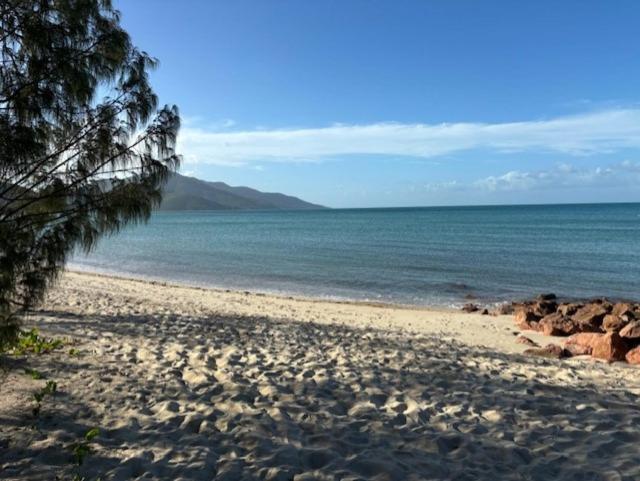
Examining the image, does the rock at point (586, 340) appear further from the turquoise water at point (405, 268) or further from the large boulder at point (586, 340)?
the turquoise water at point (405, 268)

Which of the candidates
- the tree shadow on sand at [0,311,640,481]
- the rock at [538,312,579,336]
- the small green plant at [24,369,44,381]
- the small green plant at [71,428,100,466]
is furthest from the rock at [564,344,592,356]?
the small green plant at [24,369,44,381]

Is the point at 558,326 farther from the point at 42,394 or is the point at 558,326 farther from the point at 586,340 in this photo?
the point at 42,394

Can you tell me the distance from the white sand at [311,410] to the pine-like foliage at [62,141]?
5.68 ft

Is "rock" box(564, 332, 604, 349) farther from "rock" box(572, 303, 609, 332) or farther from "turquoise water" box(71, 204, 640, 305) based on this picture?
"turquoise water" box(71, 204, 640, 305)

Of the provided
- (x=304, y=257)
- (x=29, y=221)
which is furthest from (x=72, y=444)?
(x=304, y=257)

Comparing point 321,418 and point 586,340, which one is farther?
point 586,340

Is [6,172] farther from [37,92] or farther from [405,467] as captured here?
[405,467]

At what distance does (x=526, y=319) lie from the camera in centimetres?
1417

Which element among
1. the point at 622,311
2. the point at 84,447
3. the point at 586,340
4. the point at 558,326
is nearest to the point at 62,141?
the point at 84,447

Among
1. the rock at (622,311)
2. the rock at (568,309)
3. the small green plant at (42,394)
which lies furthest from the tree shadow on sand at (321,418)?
the rock at (568,309)

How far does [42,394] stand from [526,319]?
12.3 metres

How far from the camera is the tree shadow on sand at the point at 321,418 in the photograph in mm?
4375

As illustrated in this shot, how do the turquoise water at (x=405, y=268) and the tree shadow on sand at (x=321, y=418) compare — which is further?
the turquoise water at (x=405, y=268)

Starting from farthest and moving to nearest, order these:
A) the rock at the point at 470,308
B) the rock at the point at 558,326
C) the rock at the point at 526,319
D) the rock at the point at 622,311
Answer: the rock at the point at 470,308, the rock at the point at 526,319, the rock at the point at 622,311, the rock at the point at 558,326
